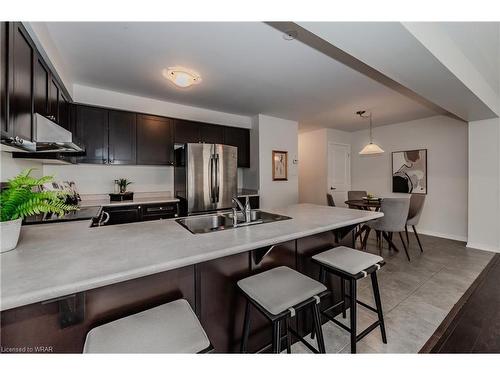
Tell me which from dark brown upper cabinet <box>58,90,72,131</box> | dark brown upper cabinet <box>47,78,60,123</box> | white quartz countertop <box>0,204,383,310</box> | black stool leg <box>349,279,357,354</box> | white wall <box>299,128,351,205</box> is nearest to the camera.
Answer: white quartz countertop <box>0,204,383,310</box>

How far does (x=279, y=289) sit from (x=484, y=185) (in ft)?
14.7

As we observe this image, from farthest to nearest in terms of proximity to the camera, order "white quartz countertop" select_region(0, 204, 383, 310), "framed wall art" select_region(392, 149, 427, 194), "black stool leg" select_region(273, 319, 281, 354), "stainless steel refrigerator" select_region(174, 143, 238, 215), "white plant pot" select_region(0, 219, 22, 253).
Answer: "framed wall art" select_region(392, 149, 427, 194) → "stainless steel refrigerator" select_region(174, 143, 238, 215) → "black stool leg" select_region(273, 319, 281, 354) → "white plant pot" select_region(0, 219, 22, 253) → "white quartz countertop" select_region(0, 204, 383, 310)

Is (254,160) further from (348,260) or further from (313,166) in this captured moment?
(348,260)

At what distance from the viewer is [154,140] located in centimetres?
340

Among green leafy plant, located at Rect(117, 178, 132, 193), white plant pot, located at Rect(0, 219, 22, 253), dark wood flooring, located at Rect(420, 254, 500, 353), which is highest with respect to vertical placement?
green leafy plant, located at Rect(117, 178, 132, 193)

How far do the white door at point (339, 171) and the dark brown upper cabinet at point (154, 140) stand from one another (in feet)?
12.9

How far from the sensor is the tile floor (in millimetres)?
1676

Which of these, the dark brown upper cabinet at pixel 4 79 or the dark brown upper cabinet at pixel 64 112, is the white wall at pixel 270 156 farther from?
the dark brown upper cabinet at pixel 4 79

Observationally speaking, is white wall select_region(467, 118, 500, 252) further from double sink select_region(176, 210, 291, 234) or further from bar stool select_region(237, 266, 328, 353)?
bar stool select_region(237, 266, 328, 353)

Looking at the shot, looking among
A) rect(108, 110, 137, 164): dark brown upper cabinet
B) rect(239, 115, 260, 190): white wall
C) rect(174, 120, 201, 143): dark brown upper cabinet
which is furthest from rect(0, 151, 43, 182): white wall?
rect(239, 115, 260, 190): white wall

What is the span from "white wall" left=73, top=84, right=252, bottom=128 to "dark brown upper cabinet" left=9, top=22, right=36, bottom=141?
1.51 metres

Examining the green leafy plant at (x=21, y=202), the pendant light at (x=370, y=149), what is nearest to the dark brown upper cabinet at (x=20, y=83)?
the green leafy plant at (x=21, y=202)
